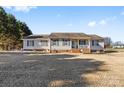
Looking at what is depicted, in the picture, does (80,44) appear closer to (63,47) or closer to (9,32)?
(63,47)

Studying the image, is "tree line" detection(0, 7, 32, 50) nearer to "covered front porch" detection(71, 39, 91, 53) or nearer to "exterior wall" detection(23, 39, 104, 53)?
"exterior wall" detection(23, 39, 104, 53)

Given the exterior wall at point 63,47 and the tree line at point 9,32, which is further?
the tree line at point 9,32

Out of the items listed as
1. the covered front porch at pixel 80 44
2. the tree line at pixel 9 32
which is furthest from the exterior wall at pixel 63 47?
the tree line at pixel 9 32

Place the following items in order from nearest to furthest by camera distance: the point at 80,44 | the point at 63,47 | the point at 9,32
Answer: the point at 63,47, the point at 80,44, the point at 9,32

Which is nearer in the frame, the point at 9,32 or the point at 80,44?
the point at 80,44

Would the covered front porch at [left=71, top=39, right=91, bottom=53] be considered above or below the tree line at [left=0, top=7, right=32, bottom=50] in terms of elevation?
below

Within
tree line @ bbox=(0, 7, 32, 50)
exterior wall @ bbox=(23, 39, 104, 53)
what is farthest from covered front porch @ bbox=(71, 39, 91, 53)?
tree line @ bbox=(0, 7, 32, 50)

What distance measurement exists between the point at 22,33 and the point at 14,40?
256cm

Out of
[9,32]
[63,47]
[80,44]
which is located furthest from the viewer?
[9,32]

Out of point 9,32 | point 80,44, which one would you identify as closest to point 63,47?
point 80,44

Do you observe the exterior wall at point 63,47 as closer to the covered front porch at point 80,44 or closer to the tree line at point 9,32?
the covered front porch at point 80,44
